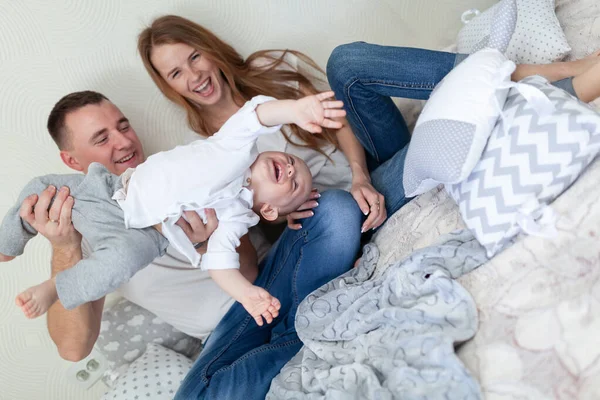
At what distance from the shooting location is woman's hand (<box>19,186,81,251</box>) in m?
1.20

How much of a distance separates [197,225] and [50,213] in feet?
1.07

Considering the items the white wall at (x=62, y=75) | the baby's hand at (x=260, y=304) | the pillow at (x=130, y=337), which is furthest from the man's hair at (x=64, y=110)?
the baby's hand at (x=260, y=304)

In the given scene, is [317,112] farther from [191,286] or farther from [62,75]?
[62,75]

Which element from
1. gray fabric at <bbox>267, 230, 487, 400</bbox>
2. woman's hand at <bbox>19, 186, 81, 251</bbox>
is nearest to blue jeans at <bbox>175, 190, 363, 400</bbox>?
gray fabric at <bbox>267, 230, 487, 400</bbox>

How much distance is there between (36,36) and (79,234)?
2.26 feet

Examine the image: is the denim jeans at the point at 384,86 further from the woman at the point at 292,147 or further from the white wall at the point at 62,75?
the white wall at the point at 62,75

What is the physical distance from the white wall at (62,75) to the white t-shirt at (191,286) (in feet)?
1.16

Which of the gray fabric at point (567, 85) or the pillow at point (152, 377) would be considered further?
the pillow at point (152, 377)

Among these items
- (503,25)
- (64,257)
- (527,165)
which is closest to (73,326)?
(64,257)

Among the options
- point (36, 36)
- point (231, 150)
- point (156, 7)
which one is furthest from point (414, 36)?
point (36, 36)

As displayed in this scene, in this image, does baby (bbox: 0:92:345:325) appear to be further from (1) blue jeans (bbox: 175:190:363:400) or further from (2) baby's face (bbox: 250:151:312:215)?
(1) blue jeans (bbox: 175:190:363:400)

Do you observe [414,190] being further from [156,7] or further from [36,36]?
[36,36]

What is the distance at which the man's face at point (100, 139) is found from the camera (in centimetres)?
145

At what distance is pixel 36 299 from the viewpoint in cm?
114
